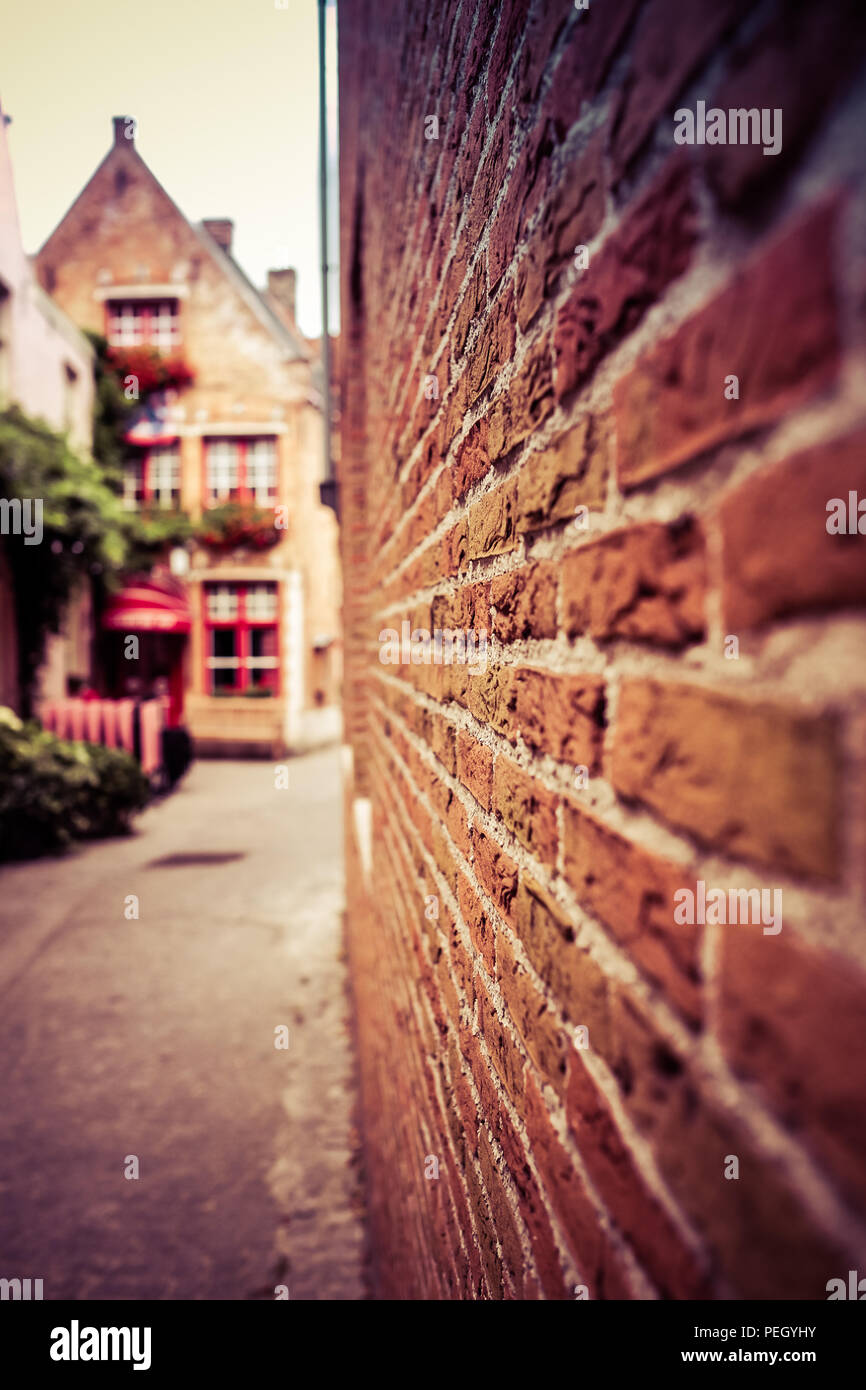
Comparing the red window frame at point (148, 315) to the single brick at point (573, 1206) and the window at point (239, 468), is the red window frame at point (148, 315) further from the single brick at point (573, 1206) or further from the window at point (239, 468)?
the single brick at point (573, 1206)

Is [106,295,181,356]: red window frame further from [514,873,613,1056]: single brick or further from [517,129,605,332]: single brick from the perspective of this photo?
[514,873,613,1056]: single brick

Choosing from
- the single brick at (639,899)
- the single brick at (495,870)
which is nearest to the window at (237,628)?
the single brick at (495,870)

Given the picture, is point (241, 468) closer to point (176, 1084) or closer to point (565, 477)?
point (176, 1084)

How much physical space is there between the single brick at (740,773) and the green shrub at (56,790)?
26.3 ft

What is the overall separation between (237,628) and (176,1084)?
12019 millimetres

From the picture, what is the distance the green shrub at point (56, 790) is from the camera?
23.9 feet

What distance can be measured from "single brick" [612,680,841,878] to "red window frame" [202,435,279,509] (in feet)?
50.8

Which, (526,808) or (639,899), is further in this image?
(526,808)

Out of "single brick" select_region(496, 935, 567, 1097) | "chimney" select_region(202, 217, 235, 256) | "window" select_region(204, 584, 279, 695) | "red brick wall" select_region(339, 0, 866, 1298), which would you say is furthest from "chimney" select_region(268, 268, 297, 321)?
"single brick" select_region(496, 935, 567, 1097)

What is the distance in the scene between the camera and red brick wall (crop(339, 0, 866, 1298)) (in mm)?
294

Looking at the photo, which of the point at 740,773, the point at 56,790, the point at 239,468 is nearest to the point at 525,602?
the point at 740,773

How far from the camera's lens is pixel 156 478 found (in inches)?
593
